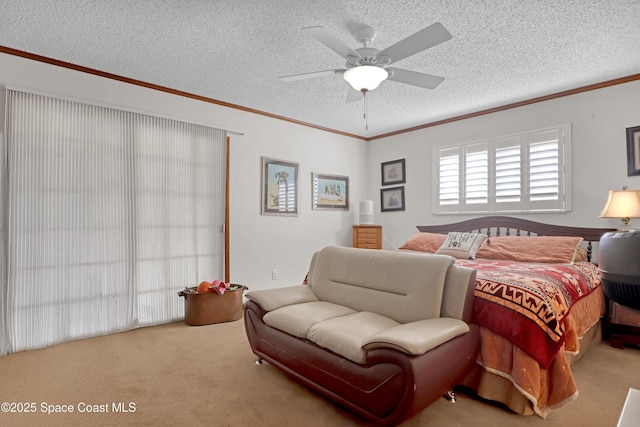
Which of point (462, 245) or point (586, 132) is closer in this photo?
point (586, 132)

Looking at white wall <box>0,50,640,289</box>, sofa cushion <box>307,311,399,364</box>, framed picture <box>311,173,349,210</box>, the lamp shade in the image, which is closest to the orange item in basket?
white wall <box>0,50,640,289</box>

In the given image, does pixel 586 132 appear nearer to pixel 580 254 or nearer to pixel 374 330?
pixel 580 254

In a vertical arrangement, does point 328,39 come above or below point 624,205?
above

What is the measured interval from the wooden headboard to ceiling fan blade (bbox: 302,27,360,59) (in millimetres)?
3001

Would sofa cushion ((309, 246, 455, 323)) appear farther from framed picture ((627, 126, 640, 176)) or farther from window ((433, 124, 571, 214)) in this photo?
framed picture ((627, 126, 640, 176))

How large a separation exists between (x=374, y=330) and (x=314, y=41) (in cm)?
220

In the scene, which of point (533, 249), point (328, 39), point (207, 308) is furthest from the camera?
point (207, 308)

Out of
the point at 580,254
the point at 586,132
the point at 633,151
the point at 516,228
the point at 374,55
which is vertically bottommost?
the point at 580,254

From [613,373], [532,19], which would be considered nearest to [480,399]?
[613,373]

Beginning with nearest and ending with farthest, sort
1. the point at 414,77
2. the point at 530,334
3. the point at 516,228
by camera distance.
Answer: the point at 530,334
the point at 414,77
the point at 516,228

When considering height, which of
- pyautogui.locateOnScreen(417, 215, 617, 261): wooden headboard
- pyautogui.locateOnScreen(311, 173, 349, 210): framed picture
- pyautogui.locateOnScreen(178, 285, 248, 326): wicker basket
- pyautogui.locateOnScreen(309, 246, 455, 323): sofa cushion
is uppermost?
pyautogui.locateOnScreen(311, 173, 349, 210): framed picture

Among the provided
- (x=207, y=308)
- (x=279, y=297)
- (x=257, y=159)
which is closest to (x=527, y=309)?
(x=279, y=297)

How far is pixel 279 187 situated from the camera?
480 cm

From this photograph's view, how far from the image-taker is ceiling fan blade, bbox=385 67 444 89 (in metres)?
2.54
